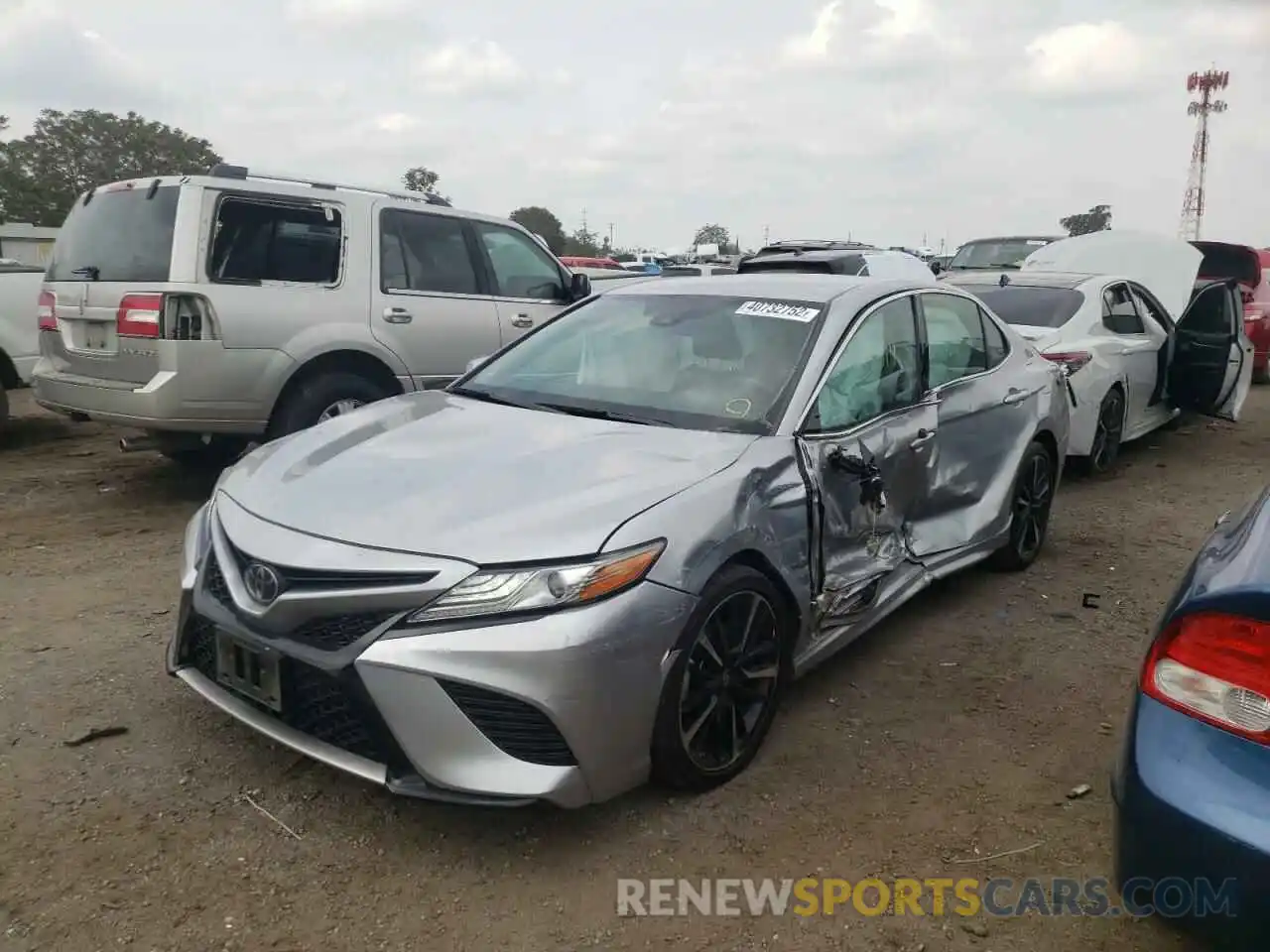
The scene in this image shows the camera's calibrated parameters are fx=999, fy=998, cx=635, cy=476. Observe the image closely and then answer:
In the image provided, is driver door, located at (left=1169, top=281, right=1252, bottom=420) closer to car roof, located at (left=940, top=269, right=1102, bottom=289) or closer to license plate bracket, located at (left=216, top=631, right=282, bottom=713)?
car roof, located at (left=940, top=269, right=1102, bottom=289)

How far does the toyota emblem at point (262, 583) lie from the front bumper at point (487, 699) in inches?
4.1

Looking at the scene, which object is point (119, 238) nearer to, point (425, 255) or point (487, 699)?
point (425, 255)

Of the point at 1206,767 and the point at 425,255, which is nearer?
the point at 1206,767

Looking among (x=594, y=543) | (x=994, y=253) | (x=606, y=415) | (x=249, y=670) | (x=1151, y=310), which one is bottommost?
(x=249, y=670)

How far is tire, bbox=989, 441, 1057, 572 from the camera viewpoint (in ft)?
16.0

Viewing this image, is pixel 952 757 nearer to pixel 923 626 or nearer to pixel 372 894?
pixel 923 626

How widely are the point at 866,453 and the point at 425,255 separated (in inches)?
155

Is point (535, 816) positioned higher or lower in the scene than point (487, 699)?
lower

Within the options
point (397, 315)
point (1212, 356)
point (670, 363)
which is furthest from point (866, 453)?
point (1212, 356)

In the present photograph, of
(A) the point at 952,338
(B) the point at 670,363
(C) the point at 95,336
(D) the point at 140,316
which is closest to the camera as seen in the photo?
(B) the point at 670,363

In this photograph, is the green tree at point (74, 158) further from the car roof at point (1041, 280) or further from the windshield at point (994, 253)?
the car roof at point (1041, 280)

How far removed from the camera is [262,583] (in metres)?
2.63

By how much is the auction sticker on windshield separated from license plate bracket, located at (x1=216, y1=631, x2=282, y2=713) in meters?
2.11

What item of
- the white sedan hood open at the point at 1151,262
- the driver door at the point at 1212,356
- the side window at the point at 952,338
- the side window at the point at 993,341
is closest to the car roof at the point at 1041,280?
the driver door at the point at 1212,356
